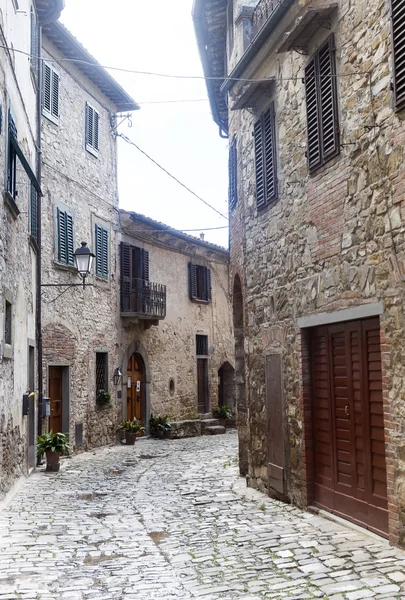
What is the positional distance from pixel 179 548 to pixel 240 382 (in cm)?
542

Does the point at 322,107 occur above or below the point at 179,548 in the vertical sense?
above

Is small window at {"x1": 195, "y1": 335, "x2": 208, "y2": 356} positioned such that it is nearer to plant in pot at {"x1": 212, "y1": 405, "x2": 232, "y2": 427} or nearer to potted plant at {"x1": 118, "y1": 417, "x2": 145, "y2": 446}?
plant in pot at {"x1": 212, "y1": 405, "x2": 232, "y2": 427}

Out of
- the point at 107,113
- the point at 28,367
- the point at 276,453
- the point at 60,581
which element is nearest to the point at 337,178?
the point at 276,453

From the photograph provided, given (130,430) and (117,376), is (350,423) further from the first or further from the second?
(117,376)

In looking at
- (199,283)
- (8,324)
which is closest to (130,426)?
(199,283)

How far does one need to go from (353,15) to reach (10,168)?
16.5 ft

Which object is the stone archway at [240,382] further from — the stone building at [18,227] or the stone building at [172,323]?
the stone building at [172,323]

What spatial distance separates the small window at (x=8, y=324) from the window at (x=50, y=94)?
6.41 meters

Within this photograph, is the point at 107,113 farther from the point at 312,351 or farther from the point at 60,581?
the point at 60,581

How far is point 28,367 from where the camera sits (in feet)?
38.9

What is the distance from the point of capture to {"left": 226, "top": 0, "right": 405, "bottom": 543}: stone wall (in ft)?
19.1

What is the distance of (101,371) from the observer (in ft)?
55.6

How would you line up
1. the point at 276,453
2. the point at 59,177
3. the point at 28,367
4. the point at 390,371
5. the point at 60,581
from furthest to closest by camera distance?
the point at 59,177 → the point at 28,367 → the point at 276,453 → the point at 390,371 → the point at 60,581

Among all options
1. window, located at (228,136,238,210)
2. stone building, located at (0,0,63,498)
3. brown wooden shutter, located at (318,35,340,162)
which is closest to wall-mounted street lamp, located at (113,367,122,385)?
stone building, located at (0,0,63,498)
